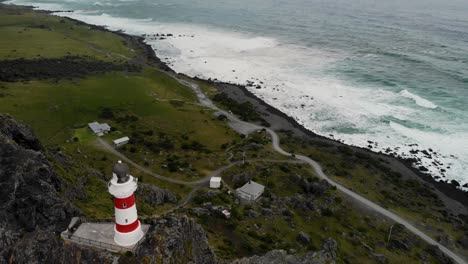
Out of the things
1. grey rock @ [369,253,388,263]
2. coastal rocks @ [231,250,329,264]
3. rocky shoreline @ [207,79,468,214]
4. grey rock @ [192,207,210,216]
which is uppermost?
Result: coastal rocks @ [231,250,329,264]

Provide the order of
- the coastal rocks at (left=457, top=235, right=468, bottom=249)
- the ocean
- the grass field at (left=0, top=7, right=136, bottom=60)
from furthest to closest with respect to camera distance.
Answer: the grass field at (left=0, top=7, right=136, bottom=60), the ocean, the coastal rocks at (left=457, top=235, right=468, bottom=249)

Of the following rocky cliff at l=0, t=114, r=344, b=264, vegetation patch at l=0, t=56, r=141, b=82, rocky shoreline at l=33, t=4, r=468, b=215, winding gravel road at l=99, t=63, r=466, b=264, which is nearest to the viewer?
rocky cliff at l=0, t=114, r=344, b=264

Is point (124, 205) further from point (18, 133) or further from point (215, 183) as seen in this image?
point (215, 183)

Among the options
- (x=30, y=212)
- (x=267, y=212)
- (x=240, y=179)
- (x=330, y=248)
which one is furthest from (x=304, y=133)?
(x=30, y=212)

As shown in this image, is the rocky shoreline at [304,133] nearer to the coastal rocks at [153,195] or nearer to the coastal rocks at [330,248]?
the coastal rocks at [330,248]

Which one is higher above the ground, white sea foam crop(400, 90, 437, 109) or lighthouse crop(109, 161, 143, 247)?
lighthouse crop(109, 161, 143, 247)

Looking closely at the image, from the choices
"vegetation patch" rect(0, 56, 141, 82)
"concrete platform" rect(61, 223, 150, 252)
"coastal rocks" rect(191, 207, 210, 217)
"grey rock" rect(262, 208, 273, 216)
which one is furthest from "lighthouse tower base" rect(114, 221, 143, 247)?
"vegetation patch" rect(0, 56, 141, 82)

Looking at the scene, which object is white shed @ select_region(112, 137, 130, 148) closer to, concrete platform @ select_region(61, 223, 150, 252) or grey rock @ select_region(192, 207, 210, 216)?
grey rock @ select_region(192, 207, 210, 216)

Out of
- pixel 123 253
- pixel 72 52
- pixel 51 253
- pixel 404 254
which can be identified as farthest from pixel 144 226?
pixel 72 52
